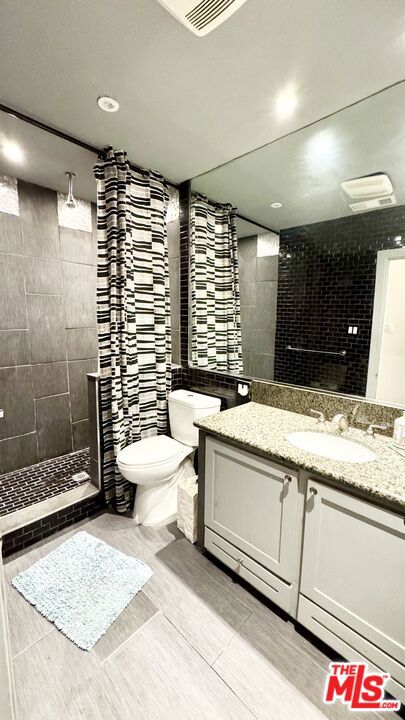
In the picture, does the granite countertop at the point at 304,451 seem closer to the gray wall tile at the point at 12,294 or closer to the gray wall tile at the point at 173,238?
the gray wall tile at the point at 173,238

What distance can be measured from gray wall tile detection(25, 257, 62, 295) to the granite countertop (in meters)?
1.89

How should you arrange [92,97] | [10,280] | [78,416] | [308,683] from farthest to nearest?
1. [78,416]
2. [10,280]
3. [92,97]
4. [308,683]

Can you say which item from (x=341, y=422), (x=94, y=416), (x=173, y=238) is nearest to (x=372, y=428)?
(x=341, y=422)

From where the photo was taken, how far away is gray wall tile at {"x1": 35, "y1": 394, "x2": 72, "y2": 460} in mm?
2561

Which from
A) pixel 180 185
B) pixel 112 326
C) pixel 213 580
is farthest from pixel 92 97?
pixel 213 580

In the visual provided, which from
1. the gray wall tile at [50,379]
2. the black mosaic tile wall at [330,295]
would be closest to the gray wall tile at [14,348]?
the gray wall tile at [50,379]

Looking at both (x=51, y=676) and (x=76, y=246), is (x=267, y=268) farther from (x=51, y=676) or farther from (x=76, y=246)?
(x=51, y=676)

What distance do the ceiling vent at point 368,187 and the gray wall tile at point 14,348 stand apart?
2556 mm

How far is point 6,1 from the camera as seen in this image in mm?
999

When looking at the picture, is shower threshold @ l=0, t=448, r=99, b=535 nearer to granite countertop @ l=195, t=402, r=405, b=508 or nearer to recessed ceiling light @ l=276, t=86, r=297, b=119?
granite countertop @ l=195, t=402, r=405, b=508

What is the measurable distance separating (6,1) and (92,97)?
→ 1.53ft

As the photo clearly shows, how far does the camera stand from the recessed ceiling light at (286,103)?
4.52ft

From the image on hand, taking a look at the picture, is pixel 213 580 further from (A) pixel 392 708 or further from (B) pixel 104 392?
(B) pixel 104 392

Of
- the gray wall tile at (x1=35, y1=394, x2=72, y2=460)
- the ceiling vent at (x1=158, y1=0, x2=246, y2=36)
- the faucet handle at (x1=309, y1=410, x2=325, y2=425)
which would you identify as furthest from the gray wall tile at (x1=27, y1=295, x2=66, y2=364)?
the faucet handle at (x1=309, y1=410, x2=325, y2=425)
